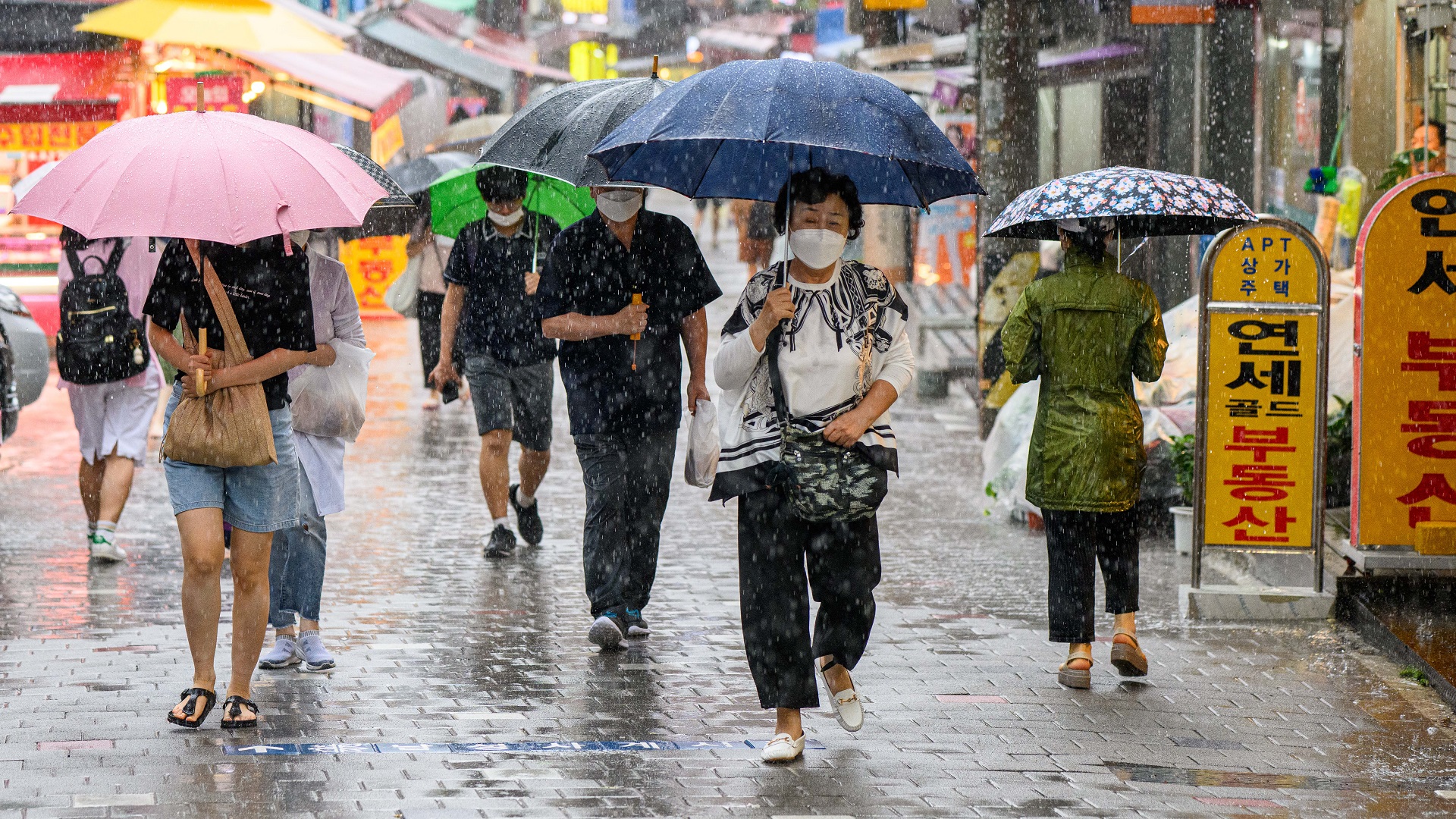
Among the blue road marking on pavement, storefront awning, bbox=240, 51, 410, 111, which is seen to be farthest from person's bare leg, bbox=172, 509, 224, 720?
storefront awning, bbox=240, 51, 410, 111

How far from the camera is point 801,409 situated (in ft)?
17.9

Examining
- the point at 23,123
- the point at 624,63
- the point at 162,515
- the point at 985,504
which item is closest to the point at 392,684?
the point at 162,515

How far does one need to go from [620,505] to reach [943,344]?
9.58 metres

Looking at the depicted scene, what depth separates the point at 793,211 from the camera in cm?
551

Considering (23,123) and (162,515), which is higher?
(23,123)

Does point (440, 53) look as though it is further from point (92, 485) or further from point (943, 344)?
point (92, 485)

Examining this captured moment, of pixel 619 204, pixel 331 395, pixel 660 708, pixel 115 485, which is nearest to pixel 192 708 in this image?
pixel 331 395

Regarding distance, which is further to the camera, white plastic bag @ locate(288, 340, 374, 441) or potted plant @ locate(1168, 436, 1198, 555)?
potted plant @ locate(1168, 436, 1198, 555)

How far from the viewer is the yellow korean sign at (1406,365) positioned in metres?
7.51

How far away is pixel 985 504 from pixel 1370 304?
11.3 ft

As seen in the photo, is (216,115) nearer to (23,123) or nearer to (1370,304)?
(1370,304)

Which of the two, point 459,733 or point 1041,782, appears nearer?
point 1041,782

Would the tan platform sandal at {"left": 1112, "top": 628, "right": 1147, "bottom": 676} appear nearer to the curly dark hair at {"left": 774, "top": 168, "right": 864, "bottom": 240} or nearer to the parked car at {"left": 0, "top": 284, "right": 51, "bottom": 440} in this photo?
the curly dark hair at {"left": 774, "top": 168, "right": 864, "bottom": 240}

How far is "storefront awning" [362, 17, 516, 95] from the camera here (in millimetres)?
31969
